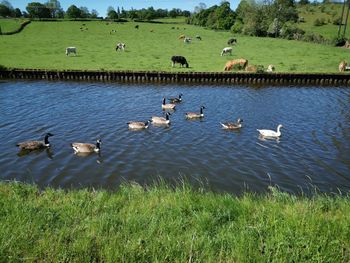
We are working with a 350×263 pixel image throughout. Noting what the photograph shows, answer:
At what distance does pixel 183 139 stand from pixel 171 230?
46.7 feet

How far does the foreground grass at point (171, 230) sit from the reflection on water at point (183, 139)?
588 centimetres

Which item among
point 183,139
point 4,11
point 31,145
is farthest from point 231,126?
point 4,11

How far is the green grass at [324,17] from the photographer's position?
313 ft

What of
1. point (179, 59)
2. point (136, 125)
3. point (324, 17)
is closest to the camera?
point (136, 125)

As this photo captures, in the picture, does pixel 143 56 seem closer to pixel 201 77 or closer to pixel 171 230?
pixel 201 77

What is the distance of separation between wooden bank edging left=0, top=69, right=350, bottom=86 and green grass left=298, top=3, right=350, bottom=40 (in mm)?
52841

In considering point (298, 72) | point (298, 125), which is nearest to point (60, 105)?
point (298, 125)

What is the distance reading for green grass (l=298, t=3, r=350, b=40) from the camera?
95400 mm

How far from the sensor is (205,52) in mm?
64188

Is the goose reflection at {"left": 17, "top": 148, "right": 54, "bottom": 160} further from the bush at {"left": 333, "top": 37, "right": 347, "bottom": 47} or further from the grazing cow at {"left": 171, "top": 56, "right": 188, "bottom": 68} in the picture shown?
the bush at {"left": 333, "top": 37, "right": 347, "bottom": 47}

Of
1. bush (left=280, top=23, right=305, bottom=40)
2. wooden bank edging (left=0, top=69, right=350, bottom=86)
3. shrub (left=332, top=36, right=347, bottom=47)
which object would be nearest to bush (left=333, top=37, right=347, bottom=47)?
shrub (left=332, top=36, right=347, bottom=47)

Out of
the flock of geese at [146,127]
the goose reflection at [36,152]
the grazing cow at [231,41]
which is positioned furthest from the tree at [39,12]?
the goose reflection at [36,152]

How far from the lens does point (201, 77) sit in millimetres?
42531

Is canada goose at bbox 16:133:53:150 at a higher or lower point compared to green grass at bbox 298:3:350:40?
lower
